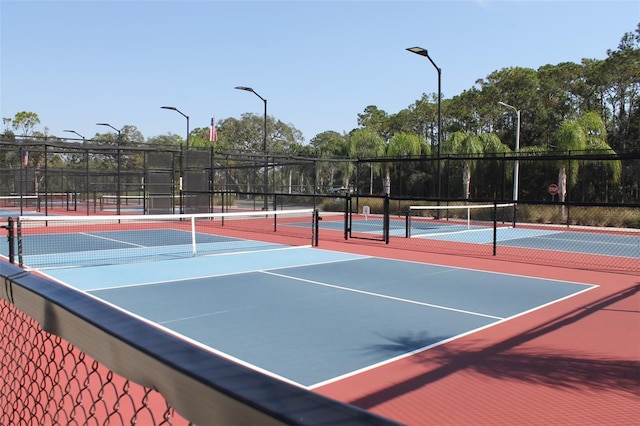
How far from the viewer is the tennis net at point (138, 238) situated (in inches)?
530

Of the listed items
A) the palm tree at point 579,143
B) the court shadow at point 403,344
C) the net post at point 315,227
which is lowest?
the court shadow at point 403,344

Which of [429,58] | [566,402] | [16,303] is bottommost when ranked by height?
[566,402]

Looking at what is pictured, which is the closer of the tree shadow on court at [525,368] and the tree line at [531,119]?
the tree shadow on court at [525,368]

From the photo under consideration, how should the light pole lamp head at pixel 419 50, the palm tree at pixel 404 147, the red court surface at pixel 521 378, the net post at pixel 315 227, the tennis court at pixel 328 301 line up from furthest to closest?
the palm tree at pixel 404 147, the light pole lamp head at pixel 419 50, the net post at pixel 315 227, the tennis court at pixel 328 301, the red court surface at pixel 521 378

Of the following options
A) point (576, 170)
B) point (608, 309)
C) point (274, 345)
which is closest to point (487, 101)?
point (576, 170)

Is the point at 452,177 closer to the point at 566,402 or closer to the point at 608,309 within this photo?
the point at 608,309

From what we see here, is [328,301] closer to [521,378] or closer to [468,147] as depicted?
[521,378]

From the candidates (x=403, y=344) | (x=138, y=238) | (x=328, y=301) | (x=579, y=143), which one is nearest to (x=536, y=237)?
(x=579, y=143)

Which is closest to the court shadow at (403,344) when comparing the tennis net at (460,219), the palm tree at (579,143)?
the tennis net at (460,219)

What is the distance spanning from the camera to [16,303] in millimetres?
2283

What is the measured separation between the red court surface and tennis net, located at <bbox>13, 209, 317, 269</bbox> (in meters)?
8.17

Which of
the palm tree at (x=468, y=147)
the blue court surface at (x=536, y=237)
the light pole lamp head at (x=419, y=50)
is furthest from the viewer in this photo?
the palm tree at (x=468, y=147)

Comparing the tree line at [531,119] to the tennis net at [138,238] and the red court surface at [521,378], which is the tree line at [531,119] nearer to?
the tennis net at [138,238]

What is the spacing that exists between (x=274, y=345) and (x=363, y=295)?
320cm
